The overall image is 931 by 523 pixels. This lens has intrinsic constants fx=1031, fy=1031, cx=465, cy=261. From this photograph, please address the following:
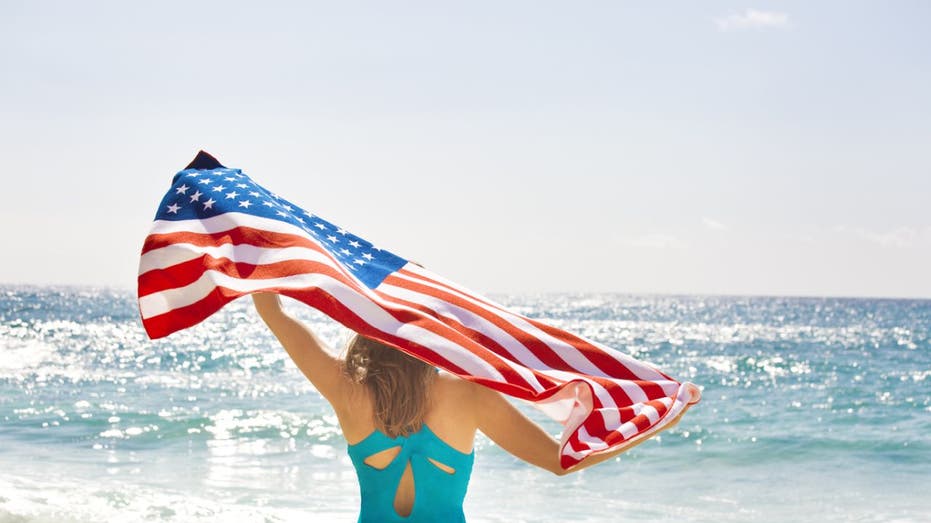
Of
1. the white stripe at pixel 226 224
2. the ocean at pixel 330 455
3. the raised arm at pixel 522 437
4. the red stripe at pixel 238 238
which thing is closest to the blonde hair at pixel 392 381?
the raised arm at pixel 522 437

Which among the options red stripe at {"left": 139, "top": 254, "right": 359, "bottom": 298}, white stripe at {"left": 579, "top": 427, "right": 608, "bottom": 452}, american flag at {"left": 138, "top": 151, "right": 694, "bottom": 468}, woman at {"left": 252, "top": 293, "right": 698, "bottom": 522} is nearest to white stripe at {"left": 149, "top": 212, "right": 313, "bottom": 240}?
american flag at {"left": 138, "top": 151, "right": 694, "bottom": 468}

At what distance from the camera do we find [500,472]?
35.4 feet

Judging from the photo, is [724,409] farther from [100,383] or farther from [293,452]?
[100,383]

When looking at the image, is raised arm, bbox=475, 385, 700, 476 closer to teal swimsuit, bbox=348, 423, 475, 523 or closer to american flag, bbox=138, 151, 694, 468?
american flag, bbox=138, 151, 694, 468

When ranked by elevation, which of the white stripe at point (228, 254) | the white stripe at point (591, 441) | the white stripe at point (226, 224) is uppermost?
the white stripe at point (226, 224)

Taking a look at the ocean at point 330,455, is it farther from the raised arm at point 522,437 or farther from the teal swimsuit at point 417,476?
the raised arm at point 522,437

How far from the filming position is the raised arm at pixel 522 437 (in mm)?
2865

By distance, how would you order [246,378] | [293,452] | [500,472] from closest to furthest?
[500,472], [293,452], [246,378]

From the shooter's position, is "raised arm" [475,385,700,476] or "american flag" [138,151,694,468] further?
"american flag" [138,151,694,468]

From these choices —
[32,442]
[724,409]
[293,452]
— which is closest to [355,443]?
[293,452]

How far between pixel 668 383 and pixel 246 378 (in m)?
17.7

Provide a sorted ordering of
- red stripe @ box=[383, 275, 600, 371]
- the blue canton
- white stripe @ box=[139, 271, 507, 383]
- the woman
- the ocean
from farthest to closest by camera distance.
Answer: the ocean, the blue canton, red stripe @ box=[383, 275, 600, 371], white stripe @ box=[139, 271, 507, 383], the woman

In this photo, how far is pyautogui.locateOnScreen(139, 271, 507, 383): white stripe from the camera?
3.07 meters

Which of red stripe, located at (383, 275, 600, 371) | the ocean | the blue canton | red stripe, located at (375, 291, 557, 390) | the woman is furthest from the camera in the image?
the ocean
